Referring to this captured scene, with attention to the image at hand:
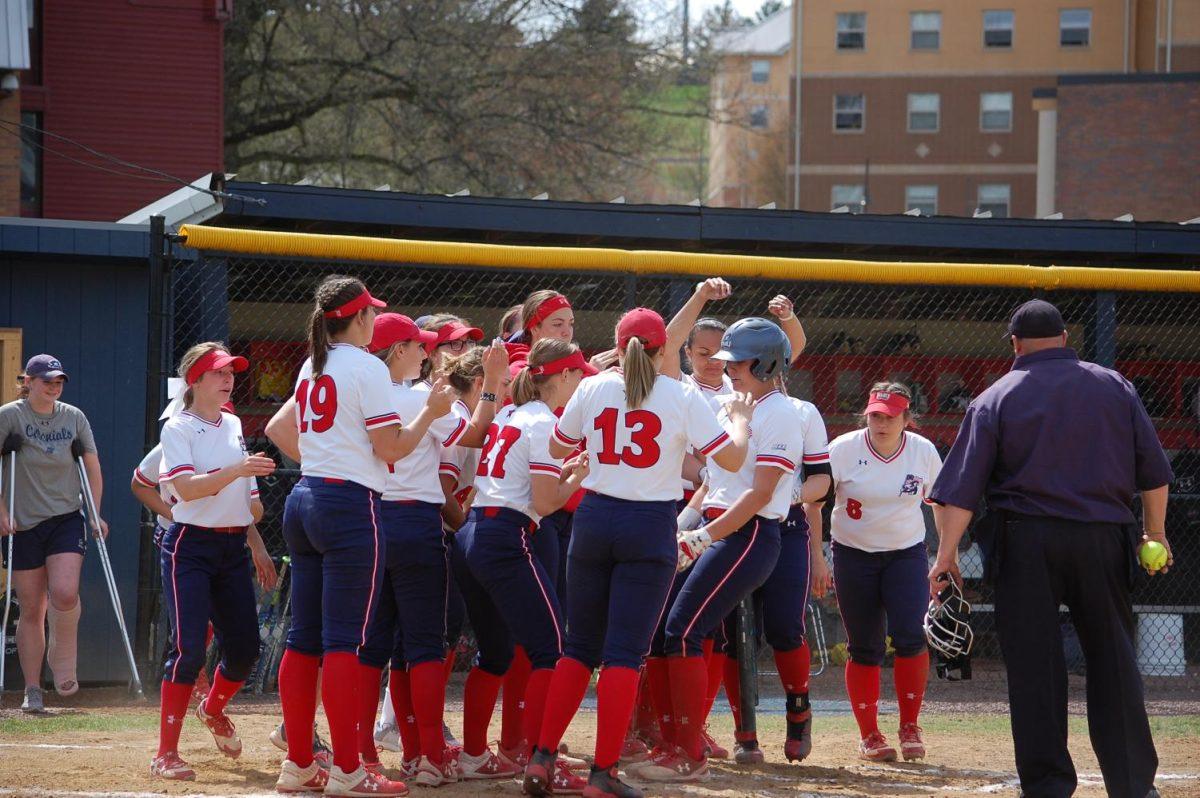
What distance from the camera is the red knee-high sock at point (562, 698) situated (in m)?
4.98

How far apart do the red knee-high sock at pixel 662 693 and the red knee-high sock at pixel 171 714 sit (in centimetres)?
195

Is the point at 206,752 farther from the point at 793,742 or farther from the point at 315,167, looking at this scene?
the point at 315,167

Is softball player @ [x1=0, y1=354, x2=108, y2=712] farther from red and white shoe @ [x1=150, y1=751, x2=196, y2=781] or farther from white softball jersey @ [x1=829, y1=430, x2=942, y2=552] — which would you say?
white softball jersey @ [x1=829, y1=430, x2=942, y2=552]

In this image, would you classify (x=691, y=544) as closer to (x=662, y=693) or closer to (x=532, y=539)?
(x=532, y=539)

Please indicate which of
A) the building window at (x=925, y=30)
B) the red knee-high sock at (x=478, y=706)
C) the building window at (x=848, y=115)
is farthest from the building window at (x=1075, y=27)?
the red knee-high sock at (x=478, y=706)

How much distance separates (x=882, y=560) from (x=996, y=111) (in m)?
38.6

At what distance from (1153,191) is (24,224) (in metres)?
28.1

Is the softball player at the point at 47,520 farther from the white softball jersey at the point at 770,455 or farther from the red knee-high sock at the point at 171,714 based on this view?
the white softball jersey at the point at 770,455

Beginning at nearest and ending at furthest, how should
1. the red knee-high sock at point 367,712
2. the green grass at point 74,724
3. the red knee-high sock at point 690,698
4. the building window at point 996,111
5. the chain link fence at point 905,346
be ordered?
the red knee-high sock at point 367,712
the red knee-high sock at point 690,698
the green grass at point 74,724
the chain link fence at point 905,346
the building window at point 996,111

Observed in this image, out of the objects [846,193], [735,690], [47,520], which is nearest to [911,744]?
[735,690]

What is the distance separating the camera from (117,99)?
18.0 m

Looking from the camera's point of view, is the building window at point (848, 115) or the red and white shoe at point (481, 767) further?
the building window at point (848, 115)

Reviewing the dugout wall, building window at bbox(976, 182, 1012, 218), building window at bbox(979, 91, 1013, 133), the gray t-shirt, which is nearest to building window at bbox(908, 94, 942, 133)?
building window at bbox(979, 91, 1013, 133)

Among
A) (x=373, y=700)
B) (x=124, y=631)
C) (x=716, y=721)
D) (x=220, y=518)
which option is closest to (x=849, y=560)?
(x=716, y=721)
